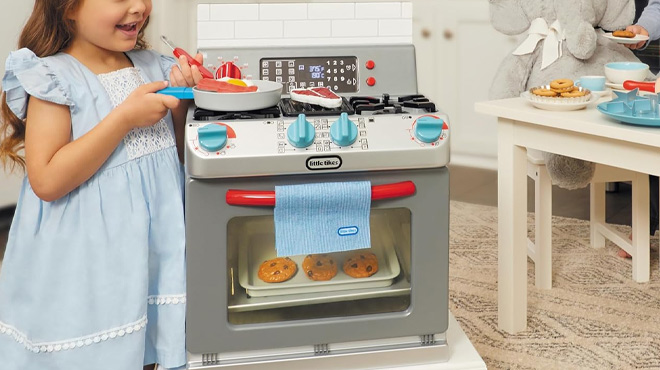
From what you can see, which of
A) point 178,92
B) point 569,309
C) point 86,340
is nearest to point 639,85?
point 569,309

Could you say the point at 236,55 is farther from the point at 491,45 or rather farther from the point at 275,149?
the point at 491,45

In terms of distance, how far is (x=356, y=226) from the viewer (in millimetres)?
1375

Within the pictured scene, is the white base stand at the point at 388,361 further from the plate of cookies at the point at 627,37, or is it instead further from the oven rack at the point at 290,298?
the plate of cookies at the point at 627,37

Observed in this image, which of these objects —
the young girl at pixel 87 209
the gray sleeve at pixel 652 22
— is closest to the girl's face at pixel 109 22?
the young girl at pixel 87 209

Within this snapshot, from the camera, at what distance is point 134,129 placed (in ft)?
4.70

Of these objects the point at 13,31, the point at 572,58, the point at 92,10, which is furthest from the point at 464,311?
the point at 13,31

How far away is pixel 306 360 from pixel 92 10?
0.72 meters

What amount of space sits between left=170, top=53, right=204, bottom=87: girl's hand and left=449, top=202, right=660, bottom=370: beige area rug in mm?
1073

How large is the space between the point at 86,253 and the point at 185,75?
1.21 feet

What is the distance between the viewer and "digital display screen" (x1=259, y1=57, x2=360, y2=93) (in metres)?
1.63

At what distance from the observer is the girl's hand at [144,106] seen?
135 cm

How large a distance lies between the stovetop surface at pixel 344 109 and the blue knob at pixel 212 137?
0.05 metres

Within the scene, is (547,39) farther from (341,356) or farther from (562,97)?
(341,356)

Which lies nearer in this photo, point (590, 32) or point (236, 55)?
point (236, 55)
